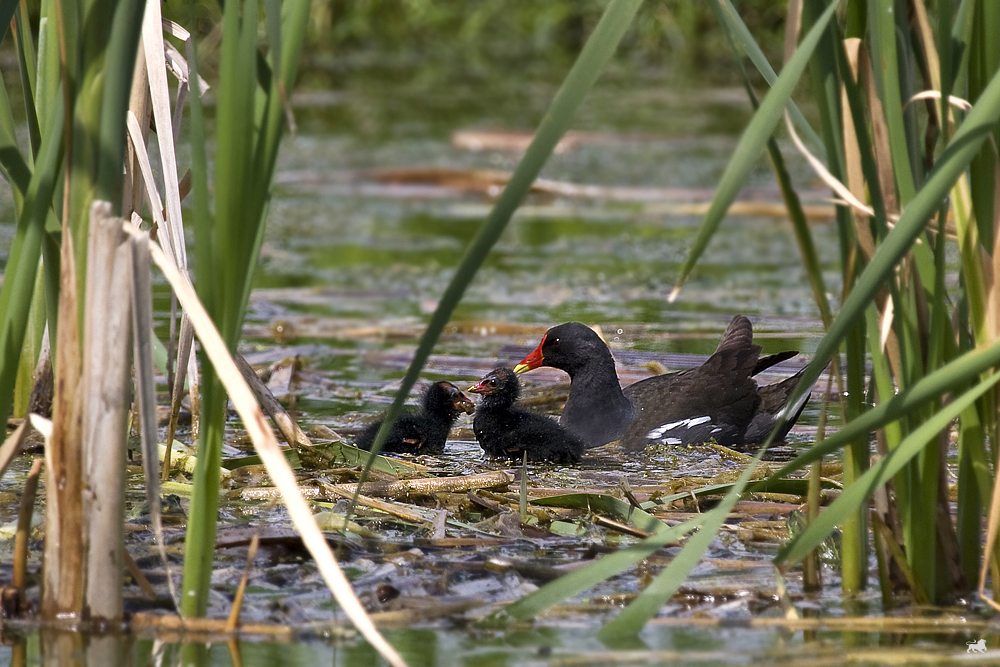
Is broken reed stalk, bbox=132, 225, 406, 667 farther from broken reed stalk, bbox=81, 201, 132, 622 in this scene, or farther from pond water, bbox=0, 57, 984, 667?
pond water, bbox=0, 57, 984, 667

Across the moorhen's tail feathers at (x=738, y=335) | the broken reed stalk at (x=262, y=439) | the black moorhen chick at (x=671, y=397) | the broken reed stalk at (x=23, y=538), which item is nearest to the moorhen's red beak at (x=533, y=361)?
the black moorhen chick at (x=671, y=397)

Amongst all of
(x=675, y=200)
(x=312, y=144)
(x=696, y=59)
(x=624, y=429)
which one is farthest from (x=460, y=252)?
(x=696, y=59)

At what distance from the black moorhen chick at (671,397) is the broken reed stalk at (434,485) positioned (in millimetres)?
1114

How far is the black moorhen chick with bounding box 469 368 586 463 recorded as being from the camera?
3.86 meters

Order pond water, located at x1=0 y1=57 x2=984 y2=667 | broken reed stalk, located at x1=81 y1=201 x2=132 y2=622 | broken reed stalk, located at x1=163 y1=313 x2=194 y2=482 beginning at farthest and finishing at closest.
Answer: broken reed stalk, located at x1=163 y1=313 x2=194 y2=482 < pond water, located at x1=0 y1=57 x2=984 y2=667 < broken reed stalk, located at x1=81 y1=201 x2=132 y2=622

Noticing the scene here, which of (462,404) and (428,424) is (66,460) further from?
(462,404)

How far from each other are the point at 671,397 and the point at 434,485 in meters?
1.37

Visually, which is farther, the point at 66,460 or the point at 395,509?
the point at 395,509

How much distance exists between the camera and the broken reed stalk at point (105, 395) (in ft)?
6.50

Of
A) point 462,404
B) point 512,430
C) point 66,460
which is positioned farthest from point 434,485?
point 66,460

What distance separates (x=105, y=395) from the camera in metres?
1.99

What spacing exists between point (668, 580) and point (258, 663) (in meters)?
0.62

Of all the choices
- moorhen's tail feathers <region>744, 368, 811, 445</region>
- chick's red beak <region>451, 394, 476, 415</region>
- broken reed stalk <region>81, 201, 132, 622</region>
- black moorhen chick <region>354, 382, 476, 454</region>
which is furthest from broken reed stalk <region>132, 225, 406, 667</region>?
moorhen's tail feathers <region>744, 368, 811, 445</region>

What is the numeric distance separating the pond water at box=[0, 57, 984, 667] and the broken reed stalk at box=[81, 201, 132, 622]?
0.18 metres
